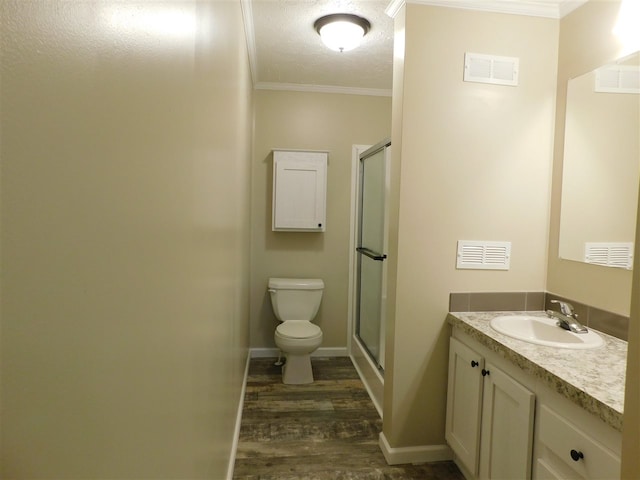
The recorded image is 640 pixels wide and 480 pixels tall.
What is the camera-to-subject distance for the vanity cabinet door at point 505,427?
1484 millimetres

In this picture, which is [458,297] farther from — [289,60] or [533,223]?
[289,60]

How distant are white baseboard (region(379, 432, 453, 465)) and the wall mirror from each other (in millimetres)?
1295

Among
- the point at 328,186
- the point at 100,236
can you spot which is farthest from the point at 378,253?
the point at 100,236

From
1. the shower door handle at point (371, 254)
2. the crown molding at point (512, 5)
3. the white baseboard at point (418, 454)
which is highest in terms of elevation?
the crown molding at point (512, 5)

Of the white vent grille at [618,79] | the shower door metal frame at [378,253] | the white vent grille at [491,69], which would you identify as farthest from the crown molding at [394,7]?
the white vent grille at [618,79]

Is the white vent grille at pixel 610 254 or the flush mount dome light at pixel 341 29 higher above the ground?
the flush mount dome light at pixel 341 29

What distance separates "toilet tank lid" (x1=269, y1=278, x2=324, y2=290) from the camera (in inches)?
135

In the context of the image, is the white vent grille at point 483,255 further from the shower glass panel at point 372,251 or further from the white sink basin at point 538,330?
the shower glass panel at point 372,251

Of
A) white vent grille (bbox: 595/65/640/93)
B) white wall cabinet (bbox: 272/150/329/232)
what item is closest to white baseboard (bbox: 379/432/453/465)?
white wall cabinet (bbox: 272/150/329/232)

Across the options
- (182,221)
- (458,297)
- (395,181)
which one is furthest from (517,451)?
(182,221)

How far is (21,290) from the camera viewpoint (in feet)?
1.17

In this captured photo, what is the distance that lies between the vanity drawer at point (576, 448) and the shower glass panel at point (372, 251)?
56.4 inches

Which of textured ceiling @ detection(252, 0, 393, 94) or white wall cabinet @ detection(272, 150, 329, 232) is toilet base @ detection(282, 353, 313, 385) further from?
textured ceiling @ detection(252, 0, 393, 94)

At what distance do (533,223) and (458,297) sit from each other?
0.60 metres
